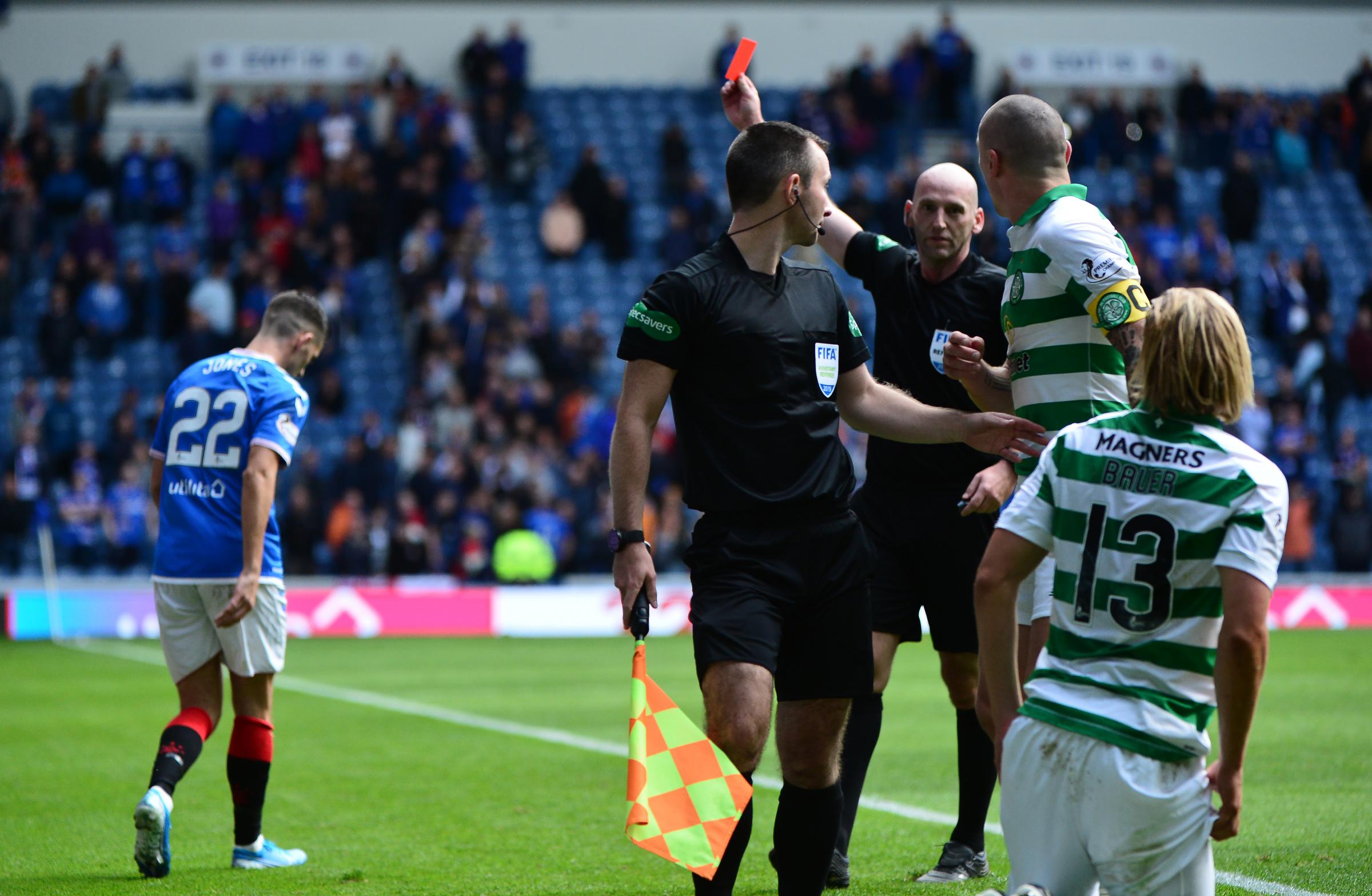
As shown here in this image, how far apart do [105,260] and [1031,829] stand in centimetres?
2125

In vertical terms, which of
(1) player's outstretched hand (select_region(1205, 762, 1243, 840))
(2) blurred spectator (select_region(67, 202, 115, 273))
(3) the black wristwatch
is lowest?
(1) player's outstretched hand (select_region(1205, 762, 1243, 840))

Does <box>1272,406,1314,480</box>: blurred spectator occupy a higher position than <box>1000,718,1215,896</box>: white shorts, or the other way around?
<box>1272,406,1314,480</box>: blurred spectator

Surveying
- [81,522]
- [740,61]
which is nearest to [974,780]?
[740,61]

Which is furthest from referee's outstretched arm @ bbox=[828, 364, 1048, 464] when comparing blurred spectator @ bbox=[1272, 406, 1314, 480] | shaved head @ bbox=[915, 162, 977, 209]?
blurred spectator @ bbox=[1272, 406, 1314, 480]

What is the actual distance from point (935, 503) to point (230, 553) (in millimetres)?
2820

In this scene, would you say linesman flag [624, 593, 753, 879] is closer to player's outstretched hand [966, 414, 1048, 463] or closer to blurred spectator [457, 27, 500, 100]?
player's outstretched hand [966, 414, 1048, 463]

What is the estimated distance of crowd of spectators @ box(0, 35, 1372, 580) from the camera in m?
20.1

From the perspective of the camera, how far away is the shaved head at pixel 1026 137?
4535 mm

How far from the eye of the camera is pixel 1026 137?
15.0ft

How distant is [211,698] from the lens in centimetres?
644

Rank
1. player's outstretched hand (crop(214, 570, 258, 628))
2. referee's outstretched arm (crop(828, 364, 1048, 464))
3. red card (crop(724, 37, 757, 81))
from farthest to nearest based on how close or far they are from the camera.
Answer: player's outstretched hand (crop(214, 570, 258, 628)) → red card (crop(724, 37, 757, 81)) → referee's outstretched arm (crop(828, 364, 1048, 464))

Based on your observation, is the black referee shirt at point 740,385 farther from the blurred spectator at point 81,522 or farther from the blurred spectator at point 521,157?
the blurred spectator at point 521,157

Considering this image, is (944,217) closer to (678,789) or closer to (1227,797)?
(678,789)

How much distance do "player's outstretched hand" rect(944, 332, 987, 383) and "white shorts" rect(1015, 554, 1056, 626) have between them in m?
0.60
